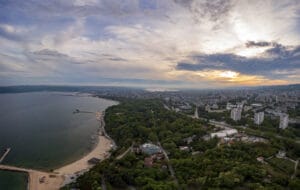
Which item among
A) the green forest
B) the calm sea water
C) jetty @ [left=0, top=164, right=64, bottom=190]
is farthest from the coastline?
the green forest

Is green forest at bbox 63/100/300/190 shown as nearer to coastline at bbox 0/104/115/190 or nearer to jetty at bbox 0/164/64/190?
coastline at bbox 0/104/115/190

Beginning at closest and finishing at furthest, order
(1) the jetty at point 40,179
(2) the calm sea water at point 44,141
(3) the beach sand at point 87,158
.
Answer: (1) the jetty at point 40,179
(3) the beach sand at point 87,158
(2) the calm sea water at point 44,141

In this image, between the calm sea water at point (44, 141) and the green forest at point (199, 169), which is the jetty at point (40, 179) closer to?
the calm sea water at point (44, 141)

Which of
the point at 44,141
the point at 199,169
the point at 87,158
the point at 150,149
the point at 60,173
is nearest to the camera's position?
the point at 199,169

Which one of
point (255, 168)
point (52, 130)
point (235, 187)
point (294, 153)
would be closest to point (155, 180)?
point (235, 187)

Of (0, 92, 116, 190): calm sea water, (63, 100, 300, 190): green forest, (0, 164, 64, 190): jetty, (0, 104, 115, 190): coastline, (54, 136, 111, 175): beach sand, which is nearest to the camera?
(63, 100, 300, 190): green forest

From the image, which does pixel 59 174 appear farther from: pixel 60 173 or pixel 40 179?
pixel 40 179

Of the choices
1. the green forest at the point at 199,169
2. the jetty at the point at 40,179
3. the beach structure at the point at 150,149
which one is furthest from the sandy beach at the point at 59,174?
the beach structure at the point at 150,149

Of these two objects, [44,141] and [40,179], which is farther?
[44,141]

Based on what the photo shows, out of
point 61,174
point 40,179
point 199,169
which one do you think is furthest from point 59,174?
point 199,169

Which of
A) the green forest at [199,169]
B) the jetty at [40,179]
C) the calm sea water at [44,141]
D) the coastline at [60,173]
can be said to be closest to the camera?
the green forest at [199,169]

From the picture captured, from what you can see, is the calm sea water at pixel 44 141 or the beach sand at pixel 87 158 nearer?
the beach sand at pixel 87 158
